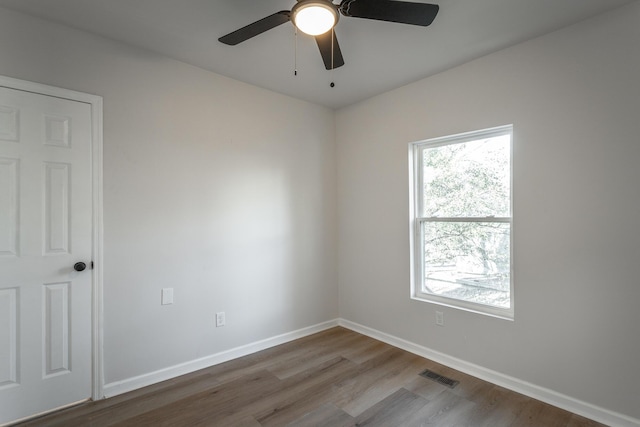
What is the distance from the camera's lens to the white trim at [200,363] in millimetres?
2404

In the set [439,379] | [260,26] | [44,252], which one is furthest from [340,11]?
[439,379]

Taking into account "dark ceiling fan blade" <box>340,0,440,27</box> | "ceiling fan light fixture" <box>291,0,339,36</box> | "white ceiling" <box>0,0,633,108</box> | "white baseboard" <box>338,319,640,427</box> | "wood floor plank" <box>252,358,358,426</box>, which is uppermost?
"white ceiling" <box>0,0,633,108</box>

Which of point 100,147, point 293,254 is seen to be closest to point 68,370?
point 100,147

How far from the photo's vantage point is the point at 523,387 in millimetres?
2393

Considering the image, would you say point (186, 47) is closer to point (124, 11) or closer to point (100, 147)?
point (124, 11)

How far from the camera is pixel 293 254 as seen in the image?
3541mm

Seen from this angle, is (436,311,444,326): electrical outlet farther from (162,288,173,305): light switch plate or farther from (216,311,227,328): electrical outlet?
(162,288,173,305): light switch plate

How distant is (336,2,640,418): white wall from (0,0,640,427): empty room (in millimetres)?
12

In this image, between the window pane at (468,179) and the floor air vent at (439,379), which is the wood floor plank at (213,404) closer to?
the floor air vent at (439,379)

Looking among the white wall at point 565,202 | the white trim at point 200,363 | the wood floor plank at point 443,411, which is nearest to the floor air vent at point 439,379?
the wood floor plank at point 443,411

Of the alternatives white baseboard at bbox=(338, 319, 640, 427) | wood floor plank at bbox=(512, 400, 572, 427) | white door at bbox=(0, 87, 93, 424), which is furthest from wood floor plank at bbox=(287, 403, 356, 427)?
white door at bbox=(0, 87, 93, 424)

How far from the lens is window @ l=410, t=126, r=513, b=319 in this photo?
2627 mm

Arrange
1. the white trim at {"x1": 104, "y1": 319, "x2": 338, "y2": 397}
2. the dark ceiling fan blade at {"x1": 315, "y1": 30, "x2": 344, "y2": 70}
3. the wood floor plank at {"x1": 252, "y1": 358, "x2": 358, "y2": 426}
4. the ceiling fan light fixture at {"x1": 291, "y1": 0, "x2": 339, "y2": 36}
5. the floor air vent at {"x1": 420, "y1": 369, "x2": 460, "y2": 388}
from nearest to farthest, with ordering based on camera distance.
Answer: the ceiling fan light fixture at {"x1": 291, "y1": 0, "x2": 339, "y2": 36}
the dark ceiling fan blade at {"x1": 315, "y1": 30, "x2": 344, "y2": 70}
the wood floor plank at {"x1": 252, "y1": 358, "x2": 358, "y2": 426}
the white trim at {"x1": 104, "y1": 319, "x2": 338, "y2": 397}
the floor air vent at {"x1": 420, "y1": 369, "x2": 460, "y2": 388}

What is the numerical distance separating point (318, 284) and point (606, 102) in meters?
2.96
